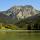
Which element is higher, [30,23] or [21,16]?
[21,16]

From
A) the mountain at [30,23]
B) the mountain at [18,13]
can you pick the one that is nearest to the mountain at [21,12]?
the mountain at [18,13]

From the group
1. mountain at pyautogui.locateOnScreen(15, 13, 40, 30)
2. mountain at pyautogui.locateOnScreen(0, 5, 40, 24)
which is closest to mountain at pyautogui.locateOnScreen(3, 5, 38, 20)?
mountain at pyautogui.locateOnScreen(0, 5, 40, 24)

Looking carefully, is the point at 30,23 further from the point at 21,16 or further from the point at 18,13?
the point at 18,13

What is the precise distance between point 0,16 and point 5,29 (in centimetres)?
63

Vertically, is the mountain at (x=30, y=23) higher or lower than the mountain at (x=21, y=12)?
lower

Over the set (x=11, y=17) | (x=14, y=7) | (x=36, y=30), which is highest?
(x=14, y=7)

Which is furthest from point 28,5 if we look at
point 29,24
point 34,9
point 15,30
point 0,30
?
point 0,30

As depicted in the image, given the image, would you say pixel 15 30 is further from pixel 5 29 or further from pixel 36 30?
pixel 36 30

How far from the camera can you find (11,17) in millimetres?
6039

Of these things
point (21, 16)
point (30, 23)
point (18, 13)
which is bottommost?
point (30, 23)

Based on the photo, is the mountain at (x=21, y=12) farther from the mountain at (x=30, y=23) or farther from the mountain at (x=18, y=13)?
the mountain at (x=30, y=23)

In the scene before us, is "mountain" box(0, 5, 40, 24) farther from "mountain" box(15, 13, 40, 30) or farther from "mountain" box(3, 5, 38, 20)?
"mountain" box(15, 13, 40, 30)

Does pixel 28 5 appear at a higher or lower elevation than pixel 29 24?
higher

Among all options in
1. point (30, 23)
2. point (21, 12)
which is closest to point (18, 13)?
point (21, 12)
